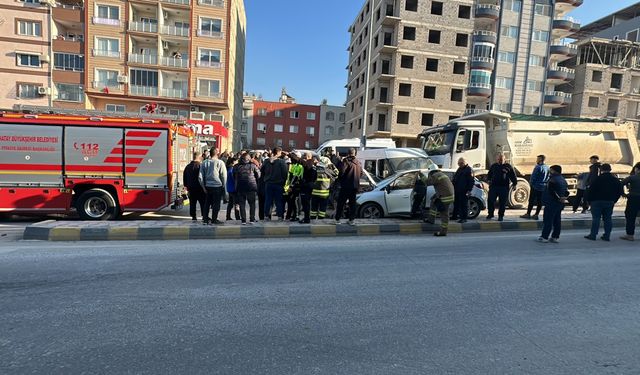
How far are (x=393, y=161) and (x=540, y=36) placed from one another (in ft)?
127

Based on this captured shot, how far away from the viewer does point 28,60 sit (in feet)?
105

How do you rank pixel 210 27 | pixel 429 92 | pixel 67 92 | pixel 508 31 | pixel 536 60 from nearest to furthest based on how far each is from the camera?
pixel 67 92
pixel 210 27
pixel 429 92
pixel 508 31
pixel 536 60

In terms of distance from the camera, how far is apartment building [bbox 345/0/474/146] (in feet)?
124

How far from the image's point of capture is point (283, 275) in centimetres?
504

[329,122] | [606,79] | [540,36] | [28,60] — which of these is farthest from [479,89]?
[28,60]

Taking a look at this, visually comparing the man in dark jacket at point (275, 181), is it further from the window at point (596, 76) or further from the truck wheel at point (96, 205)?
the window at point (596, 76)

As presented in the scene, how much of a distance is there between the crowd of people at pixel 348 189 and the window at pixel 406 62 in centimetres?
3139

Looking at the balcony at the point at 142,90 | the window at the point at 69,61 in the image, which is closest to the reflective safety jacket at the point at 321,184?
the balcony at the point at 142,90

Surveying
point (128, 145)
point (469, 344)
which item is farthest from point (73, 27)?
point (469, 344)

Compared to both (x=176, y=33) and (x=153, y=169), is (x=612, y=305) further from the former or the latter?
(x=176, y=33)

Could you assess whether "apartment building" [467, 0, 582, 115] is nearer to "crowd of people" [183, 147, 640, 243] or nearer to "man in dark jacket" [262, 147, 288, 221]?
"crowd of people" [183, 147, 640, 243]

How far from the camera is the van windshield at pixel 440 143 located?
512 inches

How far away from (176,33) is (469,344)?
37885mm

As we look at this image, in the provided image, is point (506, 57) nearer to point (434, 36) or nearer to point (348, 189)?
point (434, 36)
